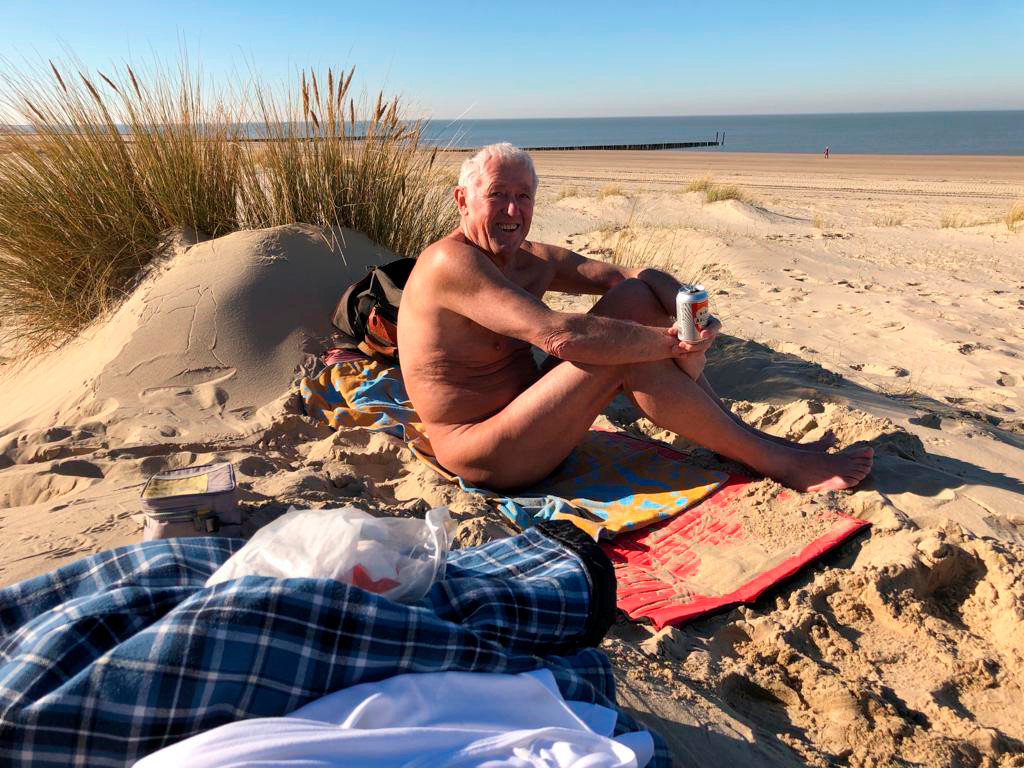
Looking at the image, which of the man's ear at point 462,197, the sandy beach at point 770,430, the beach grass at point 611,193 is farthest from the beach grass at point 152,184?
the beach grass at point 611,193

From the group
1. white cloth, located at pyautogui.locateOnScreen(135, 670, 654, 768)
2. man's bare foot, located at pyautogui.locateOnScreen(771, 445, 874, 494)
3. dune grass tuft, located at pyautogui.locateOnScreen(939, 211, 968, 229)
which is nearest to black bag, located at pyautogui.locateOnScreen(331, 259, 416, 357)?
man's bare foot, located at pyautogui.locateOnScreen(771, 445, 874, 494)

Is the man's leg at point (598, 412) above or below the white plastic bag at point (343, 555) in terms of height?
below

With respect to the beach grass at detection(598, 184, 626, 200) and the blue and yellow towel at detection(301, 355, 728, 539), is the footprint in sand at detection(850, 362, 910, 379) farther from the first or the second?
the beach grass at detection(598, 184, 626, 200)

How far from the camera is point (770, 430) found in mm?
3861

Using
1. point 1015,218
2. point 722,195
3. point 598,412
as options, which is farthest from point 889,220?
point 598,412

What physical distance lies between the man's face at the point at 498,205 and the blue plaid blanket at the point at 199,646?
1811mm

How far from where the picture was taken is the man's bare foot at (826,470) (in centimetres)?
310

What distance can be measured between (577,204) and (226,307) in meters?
8.55

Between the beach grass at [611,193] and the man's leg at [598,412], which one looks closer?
the man's leg at [598,412]

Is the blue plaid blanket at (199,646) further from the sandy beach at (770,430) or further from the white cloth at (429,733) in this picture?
the sandy beach at (770,430)

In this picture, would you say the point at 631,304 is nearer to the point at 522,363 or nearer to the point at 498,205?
the point at 522,363


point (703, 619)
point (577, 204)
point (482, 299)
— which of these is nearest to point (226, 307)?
point (482, 299)

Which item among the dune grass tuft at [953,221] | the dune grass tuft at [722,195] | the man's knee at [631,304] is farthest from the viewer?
the dune grass tuft at [722,195]

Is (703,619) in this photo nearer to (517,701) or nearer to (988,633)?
(988,633)
